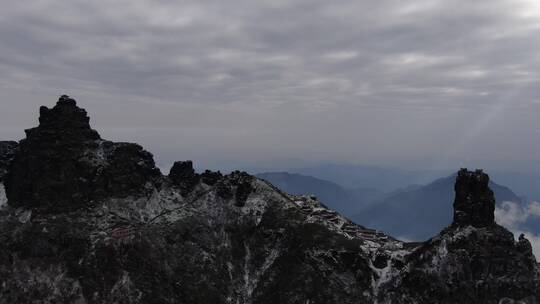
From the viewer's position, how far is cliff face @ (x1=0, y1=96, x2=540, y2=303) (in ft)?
472

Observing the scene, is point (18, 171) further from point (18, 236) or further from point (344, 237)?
point (344, 237)

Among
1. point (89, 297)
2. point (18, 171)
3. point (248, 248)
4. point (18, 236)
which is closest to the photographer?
point (89, 297)

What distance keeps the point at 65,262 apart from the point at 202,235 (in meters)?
50.8

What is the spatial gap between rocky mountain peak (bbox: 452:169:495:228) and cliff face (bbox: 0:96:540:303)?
35 cm

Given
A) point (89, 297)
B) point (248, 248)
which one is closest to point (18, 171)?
point (89, 297)

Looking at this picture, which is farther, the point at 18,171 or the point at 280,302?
the point at 18,171

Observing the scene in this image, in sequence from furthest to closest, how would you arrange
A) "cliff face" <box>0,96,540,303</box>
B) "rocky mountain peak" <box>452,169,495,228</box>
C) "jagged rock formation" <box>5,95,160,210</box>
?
"jagged rock formation" <box>5,95,160,210</box> → "rocky mountain peak" <box>452,169,495,228</box> → "cliff face" <box>0,96,540,303</box>

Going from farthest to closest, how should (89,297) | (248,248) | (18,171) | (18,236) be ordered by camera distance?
(18,171)
(248,248)
(18,236)
(89,297)

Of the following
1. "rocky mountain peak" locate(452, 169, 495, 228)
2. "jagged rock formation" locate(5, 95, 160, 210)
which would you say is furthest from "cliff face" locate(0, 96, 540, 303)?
"jagged rock formation" locate(5, 95, 160, 210)

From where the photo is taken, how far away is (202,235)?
183 m

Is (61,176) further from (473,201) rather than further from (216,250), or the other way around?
(473,201)

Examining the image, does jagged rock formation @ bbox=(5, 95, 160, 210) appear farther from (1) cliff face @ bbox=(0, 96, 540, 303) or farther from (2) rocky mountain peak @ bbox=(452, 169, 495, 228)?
(2) rocky mountain peak @ bbox=(452, 169, 495, 228)

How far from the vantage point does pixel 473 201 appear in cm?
15375

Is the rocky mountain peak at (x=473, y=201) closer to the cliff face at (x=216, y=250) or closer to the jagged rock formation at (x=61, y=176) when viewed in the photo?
the cliff face at (x=216, y=250)
